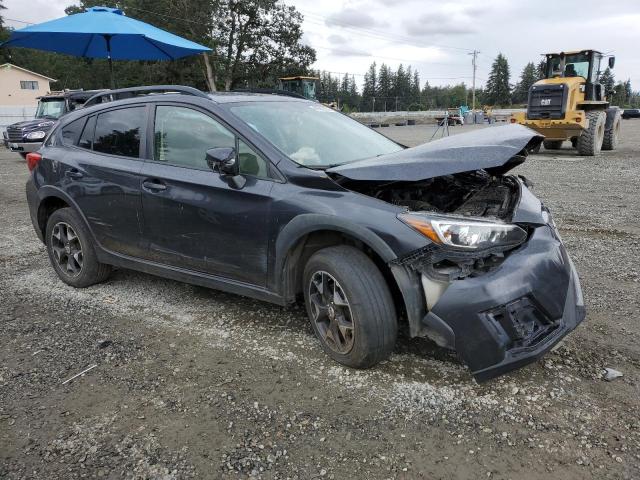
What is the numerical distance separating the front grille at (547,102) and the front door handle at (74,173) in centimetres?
1277

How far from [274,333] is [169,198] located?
1239 mm

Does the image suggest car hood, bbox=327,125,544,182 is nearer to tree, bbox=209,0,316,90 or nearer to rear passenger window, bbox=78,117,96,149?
rear passenger window, bbox=78,117,96,149

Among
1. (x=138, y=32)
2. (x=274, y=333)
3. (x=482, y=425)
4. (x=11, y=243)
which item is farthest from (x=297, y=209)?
(x=138, y=32)

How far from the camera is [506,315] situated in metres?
2.55

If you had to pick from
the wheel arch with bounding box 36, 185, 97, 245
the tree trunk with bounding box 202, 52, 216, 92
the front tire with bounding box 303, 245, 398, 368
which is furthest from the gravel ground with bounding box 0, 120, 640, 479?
the tree trunk with bounding box 202, 52, 216, 92

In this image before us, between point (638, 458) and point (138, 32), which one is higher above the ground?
point (138, 32)

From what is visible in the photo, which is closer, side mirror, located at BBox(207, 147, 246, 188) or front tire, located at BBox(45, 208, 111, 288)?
side mirror, located at BBox(207, 147, 246, 188)

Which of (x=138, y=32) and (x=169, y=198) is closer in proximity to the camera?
(x=169, y=198)

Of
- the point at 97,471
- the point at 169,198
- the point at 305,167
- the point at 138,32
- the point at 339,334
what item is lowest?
the point at 97,471

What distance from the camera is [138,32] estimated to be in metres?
7.94

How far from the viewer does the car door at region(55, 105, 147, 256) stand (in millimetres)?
3997

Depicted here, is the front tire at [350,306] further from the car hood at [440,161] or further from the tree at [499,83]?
the tree at [499,83]

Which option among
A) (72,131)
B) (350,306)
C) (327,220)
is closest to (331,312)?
(350,306)

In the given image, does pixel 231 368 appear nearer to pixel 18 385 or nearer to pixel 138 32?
pixel 18 385
